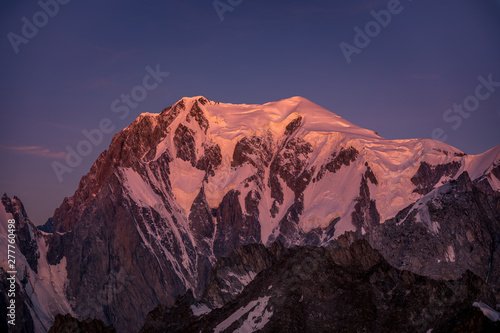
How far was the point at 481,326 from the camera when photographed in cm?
18725

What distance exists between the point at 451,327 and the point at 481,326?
10.7 m

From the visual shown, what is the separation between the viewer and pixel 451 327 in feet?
647
